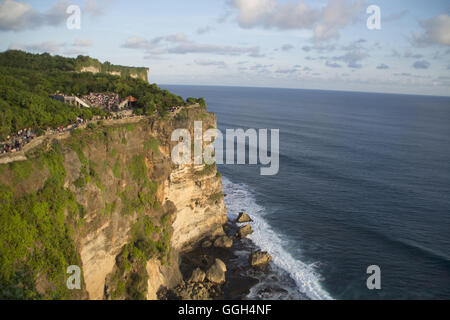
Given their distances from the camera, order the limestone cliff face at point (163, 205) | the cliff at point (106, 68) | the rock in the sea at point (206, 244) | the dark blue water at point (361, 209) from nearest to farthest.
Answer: the limestone cliff face at point (163, 205), the dark blue water at point (361, 209), the rock in the sea at point (206, 244), the cliff at point (106, 68)

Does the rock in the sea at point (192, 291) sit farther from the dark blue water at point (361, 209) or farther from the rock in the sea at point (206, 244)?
the dark blue water at point (361, 209)

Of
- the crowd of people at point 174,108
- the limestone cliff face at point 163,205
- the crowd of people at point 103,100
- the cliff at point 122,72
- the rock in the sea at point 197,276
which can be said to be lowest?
the rock in the sea at point 197,276

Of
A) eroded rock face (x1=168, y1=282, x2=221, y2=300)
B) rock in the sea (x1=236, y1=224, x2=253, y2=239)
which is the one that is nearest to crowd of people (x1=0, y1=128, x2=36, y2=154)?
eroded rock face (x1=168, y1=282, x2=221, y2=300)

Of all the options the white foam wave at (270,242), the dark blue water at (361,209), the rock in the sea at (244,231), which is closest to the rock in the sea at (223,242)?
the rock in the sea at (244,231)

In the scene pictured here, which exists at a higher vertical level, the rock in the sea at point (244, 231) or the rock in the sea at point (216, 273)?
the rock in the sea at point (244, 231)

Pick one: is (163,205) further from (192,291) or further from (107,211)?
(192,291)
